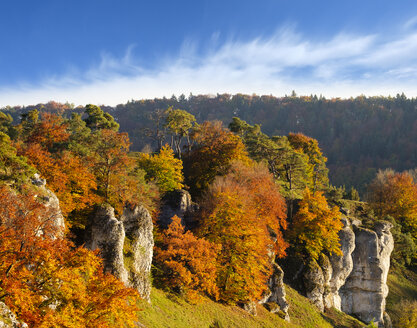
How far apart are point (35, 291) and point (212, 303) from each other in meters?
22.1

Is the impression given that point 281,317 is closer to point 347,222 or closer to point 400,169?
point 347,222

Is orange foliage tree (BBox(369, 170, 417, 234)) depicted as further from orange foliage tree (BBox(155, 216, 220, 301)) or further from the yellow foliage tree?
orange foliage tree (BBox(155, 216, 220, 301))

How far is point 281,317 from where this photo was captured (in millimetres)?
38812

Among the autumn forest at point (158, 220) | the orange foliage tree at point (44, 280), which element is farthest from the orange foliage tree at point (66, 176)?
the orange foliage tree at point (44, 280)

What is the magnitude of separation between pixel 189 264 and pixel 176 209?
9.59 m

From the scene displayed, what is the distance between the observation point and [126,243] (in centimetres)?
2850

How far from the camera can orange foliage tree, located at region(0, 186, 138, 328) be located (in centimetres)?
1470

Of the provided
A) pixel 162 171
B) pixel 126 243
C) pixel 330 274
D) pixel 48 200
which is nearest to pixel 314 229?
pixel 330 274

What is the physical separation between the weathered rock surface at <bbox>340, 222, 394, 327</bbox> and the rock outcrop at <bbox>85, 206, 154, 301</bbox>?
4180 cm

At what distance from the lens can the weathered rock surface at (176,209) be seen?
3938cm

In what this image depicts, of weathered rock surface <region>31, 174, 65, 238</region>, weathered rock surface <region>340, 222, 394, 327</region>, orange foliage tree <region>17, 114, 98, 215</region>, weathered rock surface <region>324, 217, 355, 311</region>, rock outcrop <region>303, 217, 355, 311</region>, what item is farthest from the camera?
weathered rock surface <region>340, 222, 394, 327</region>

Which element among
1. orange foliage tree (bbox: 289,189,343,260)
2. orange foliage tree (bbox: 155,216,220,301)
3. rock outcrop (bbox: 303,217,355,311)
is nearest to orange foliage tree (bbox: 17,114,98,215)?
orange foliage tree (bbox: 155,216,220,301)

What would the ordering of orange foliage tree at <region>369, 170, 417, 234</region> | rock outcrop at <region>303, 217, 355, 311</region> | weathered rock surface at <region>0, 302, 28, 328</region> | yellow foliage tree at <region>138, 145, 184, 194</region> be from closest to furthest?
weathered rock surface at <region>0, 302, 28, 328</region>, yellow foliage tree at <region>138, 145, 184, 194</region>, rock outcrop at <region>303, 217, 355, 311</region>, orange foliage tree at <region>369, 170, 417, 234</region>

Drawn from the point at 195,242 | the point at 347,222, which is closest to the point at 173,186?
the point at 195,242
